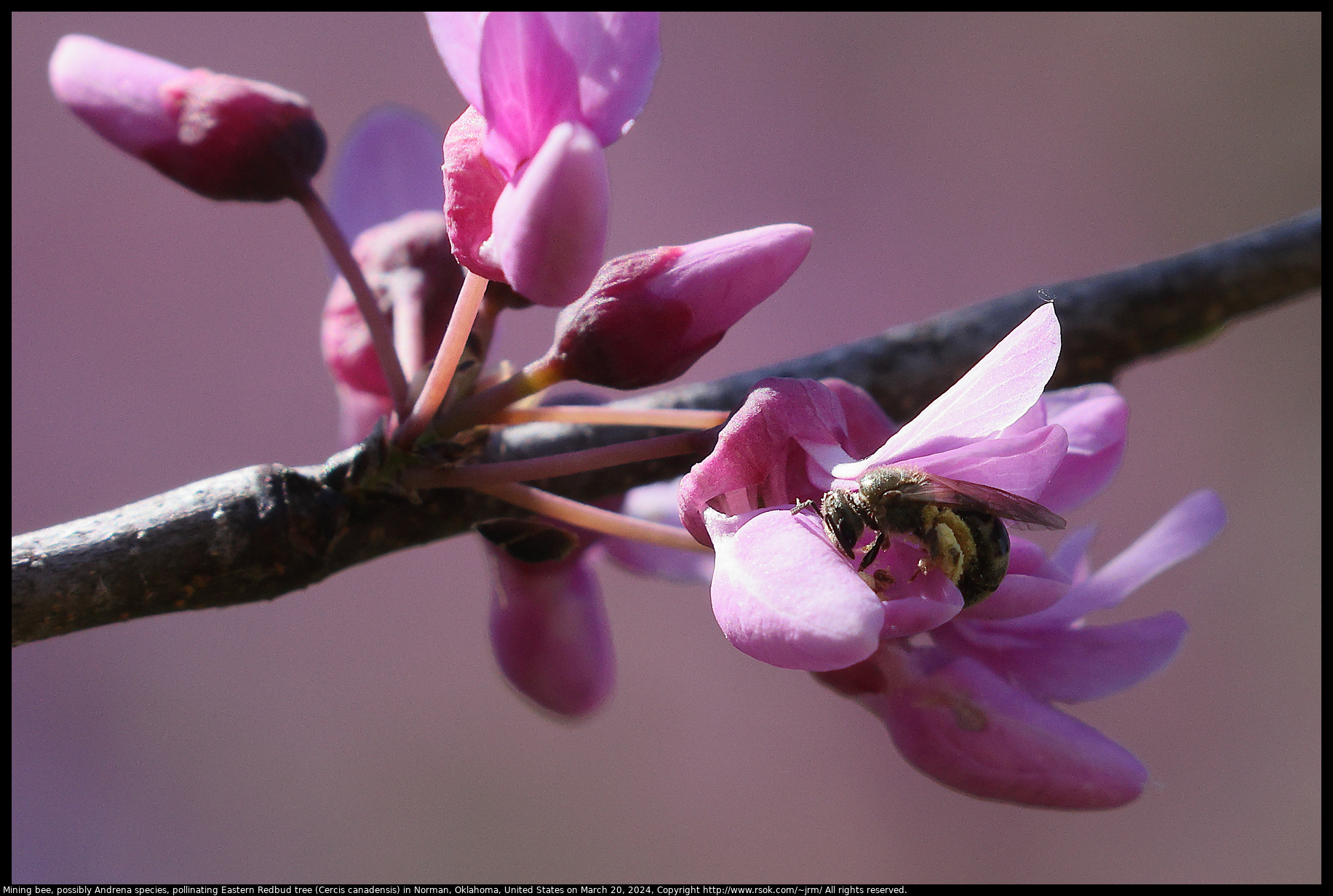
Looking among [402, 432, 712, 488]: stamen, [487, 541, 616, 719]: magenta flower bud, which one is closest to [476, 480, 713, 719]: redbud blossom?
[487, 541, 616, 719]: magenta flower bud

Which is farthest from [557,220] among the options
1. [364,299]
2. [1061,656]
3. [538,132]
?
[1061,656]

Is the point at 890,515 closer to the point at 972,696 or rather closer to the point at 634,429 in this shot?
the point at 972,696

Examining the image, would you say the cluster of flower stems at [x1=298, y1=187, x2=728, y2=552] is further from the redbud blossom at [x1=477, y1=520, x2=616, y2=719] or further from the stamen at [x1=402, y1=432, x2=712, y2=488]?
the redbud blossom at [x1=477, y1=520, x2=616, y2=719]

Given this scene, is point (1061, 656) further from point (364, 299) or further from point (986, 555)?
point (364, 299)

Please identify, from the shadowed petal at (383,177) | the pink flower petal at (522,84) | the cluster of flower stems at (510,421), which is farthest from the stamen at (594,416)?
the shadowed petal at (383,177)

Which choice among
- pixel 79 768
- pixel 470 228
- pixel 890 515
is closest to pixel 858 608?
pixel 890 515
